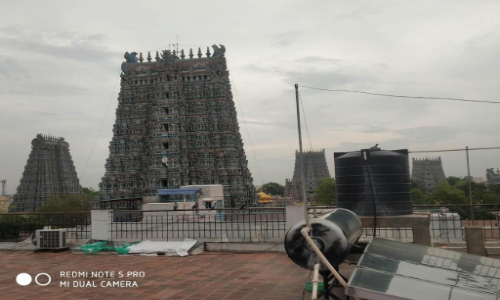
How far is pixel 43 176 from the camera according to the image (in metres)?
61.8

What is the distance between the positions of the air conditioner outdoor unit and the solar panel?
9.16 meters

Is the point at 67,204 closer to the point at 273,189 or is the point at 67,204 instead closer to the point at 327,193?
the point at 327,193

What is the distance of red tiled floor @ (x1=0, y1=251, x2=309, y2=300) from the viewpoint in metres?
6.86

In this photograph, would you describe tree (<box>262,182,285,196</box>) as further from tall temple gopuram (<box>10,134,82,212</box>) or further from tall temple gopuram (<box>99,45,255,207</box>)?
tall temple gopuram (<box>99,45,255,207</box>)

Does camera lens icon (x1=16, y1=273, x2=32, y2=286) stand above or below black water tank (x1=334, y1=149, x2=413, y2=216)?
below

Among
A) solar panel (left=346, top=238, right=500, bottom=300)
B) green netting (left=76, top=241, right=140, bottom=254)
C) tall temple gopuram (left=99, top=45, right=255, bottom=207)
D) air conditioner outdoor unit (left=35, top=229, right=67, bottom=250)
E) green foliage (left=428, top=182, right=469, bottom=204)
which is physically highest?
tall temple gopuram (left=99, top=45, right=255, bottom=207)

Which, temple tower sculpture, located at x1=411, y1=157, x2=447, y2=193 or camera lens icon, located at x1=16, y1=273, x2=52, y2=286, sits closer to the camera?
camera lens icon, located at x1=16, y1=273, x2=52, y2=286

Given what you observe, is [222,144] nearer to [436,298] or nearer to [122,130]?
[122,130]

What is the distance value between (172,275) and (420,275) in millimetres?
5403

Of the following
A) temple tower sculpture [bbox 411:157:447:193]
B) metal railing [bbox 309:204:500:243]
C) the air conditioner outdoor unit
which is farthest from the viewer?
temple tower sculpture [bbox 411:157:447:193]

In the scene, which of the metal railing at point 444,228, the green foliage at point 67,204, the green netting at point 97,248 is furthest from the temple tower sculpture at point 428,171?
the green netting at point 97,248

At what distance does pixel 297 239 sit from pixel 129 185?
3986 cm

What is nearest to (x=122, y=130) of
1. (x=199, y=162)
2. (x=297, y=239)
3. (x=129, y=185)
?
(x=129, y=185)

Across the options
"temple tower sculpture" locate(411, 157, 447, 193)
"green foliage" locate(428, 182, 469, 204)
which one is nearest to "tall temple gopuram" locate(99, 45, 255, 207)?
"green foliage" locate(428, 182, 469, 204)
